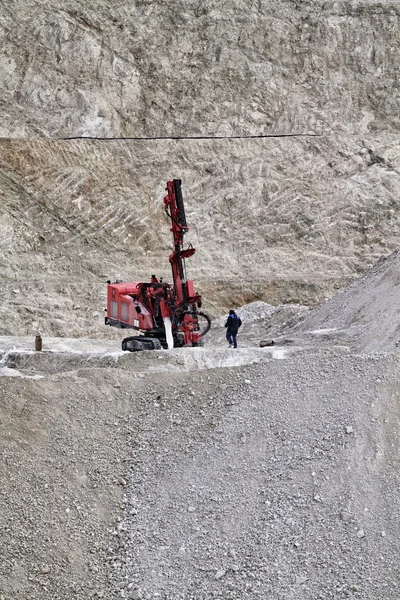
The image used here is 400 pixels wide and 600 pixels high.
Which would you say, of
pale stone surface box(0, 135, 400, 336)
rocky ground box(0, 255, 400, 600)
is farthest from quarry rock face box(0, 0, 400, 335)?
rocky ground box(0, 255, 400, 600)

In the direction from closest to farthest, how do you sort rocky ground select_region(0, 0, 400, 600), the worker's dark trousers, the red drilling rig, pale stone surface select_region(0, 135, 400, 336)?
1. rocky ground select_region(0, 0, 400, 600)
2. the red drilling rig
3. the worker's dark trousers
4. pale stone surface select_region(0, 135, 400, 336)

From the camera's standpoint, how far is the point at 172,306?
14750mm

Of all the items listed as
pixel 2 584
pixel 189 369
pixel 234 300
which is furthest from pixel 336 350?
pixel 234 300

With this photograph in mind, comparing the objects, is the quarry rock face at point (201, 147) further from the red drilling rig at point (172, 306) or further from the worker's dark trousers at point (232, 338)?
the worker's dark trousers at point (232, 338)

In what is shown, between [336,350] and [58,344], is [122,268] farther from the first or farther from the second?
[336,350]

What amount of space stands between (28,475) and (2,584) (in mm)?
1448

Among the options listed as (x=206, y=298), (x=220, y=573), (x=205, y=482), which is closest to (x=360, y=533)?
(x=220, y=573)

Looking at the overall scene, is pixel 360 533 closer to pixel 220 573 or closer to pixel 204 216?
pixel 220 573

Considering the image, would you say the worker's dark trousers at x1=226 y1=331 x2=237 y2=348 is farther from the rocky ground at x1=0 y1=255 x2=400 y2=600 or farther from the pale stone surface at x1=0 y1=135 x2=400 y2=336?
the pale stone surface at x1=0 y1=135 x2=400 y2=336

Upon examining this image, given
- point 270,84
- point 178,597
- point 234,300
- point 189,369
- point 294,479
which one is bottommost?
point 178,597

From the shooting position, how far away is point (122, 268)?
2509 cm

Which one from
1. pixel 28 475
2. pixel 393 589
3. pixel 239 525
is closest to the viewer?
pixel 393 589

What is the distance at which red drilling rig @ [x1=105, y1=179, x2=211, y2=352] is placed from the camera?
14352 millimetres

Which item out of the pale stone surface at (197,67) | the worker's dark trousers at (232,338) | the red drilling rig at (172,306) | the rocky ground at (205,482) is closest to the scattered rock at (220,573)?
the rocky ground at (205,482)
